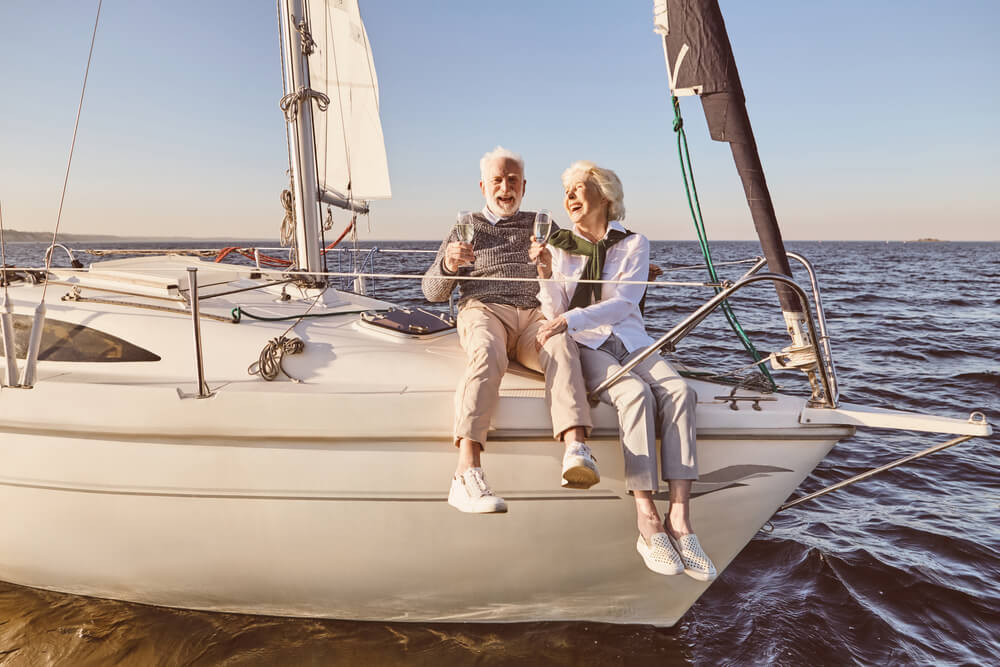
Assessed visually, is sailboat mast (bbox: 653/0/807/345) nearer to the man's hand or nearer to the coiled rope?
the man's hand

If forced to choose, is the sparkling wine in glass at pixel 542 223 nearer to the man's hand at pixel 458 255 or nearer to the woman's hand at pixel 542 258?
the woman's hand at pixel 542 258

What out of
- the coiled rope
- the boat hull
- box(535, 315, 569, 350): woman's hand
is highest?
box(535, 315, 569, 350): woman's hand

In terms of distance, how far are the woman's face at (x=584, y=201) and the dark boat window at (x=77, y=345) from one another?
2.28 m

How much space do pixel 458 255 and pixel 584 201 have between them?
0.65 meters

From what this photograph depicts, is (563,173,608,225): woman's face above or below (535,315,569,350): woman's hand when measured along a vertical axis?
above

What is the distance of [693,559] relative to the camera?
91.1 inches

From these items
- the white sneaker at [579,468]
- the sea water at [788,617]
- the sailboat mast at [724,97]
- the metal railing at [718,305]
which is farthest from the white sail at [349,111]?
the white sneaker at [579,468]

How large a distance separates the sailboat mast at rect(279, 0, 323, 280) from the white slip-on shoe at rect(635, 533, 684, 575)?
293 cm

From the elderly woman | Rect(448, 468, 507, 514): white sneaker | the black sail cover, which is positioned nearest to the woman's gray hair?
the elderly woman

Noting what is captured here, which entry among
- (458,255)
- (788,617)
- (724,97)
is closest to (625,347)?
(458,255)

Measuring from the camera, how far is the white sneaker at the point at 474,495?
2.23 meters

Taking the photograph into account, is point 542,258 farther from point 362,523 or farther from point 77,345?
point 77,345

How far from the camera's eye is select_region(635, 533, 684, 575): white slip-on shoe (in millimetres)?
2275

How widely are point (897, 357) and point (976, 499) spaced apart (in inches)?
186
